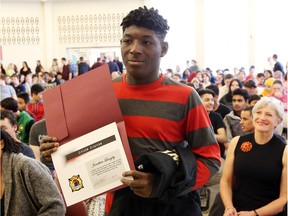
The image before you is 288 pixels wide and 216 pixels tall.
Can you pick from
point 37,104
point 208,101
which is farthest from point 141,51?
point 37,104

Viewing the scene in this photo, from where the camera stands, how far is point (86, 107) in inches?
56.8

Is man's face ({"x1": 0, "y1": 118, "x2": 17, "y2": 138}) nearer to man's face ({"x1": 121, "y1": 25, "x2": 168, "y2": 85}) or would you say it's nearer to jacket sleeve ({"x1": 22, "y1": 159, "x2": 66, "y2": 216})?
jacket sleeve ({"x1": 22, "y1": 159, "x2": 66, "y2": 216})

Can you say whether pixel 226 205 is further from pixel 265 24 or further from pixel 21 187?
pixel 265 24

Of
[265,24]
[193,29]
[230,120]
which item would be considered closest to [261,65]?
[265,24]

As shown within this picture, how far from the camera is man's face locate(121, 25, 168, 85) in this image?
1.44 metres

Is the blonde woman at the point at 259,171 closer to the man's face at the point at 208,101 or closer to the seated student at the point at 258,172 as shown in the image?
the seated student at the point at 258,172

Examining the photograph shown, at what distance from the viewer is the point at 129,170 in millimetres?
1357

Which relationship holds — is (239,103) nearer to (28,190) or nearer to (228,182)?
(228,182)

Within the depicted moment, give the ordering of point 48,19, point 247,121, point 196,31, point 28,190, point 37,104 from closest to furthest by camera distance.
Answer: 1. point 28,190
2. point 247,121
3. point 37,104
4. point 196,31
5. point 48,19

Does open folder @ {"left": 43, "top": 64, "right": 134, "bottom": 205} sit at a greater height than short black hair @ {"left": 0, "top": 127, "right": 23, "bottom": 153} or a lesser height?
greater

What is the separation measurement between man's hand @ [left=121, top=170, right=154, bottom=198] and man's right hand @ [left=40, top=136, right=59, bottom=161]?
308mm

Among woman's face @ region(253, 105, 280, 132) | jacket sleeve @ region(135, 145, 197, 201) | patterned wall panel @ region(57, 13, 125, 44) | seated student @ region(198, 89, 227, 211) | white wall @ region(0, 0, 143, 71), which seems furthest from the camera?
patterned wall panel @ region(57, 13, 125, 44)

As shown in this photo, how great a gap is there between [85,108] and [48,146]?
20 centimetres

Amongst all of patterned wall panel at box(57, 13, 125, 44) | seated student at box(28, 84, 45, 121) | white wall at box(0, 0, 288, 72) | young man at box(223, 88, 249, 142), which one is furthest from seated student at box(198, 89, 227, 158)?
patterned wall panel at box(57, 13, 125, 44)
